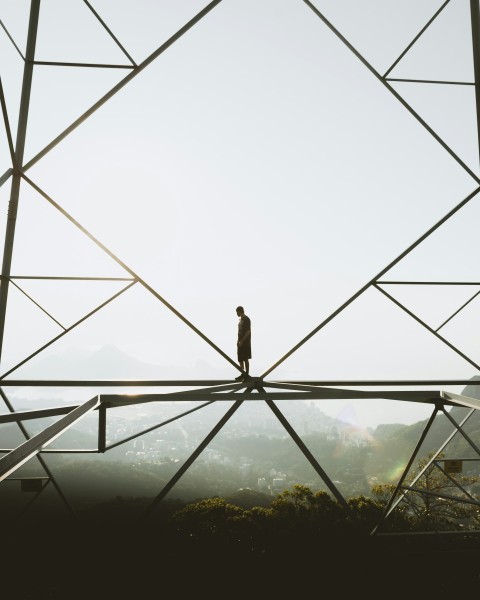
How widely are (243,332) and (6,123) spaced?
526cm

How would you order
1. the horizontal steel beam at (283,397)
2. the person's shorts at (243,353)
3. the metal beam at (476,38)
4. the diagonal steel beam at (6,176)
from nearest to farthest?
the horizontal steel beam at (283,397)
the diagonal steel beam at (6,176)
the metal beam at (476,38)
the person's shorts at (243,353)

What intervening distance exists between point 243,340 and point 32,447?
20.3ft

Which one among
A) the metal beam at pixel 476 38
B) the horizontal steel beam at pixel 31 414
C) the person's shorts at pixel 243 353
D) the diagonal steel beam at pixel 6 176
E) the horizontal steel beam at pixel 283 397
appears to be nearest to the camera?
the horizontal steel beam at pixel 31 414

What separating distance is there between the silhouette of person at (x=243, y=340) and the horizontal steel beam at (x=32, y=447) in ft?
14.8

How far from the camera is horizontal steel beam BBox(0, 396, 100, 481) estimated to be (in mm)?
3325

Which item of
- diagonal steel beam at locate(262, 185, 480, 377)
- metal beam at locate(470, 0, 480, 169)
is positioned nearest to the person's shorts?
diagonal steel beam at locate(262, 185, 480, 377)

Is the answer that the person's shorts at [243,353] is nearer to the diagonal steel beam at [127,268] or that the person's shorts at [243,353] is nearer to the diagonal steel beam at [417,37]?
the diagonal steel beam at [127,268]

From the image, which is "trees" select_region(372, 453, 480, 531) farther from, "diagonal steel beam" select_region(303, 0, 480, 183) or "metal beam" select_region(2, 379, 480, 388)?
"diagonal steel beam" select_region(303, 0, 480, 183)

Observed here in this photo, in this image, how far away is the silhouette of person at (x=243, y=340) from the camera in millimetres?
9695

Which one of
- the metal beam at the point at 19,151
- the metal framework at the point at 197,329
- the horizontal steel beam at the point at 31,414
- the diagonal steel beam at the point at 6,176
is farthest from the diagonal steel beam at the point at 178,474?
the diagonal steel beam at the point at 6,176

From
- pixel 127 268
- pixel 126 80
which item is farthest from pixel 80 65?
pixel 127 268

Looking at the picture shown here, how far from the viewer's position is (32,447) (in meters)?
3.80

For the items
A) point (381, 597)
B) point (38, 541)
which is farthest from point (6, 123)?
point (38, 541)

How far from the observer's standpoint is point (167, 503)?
50312 millimetres
